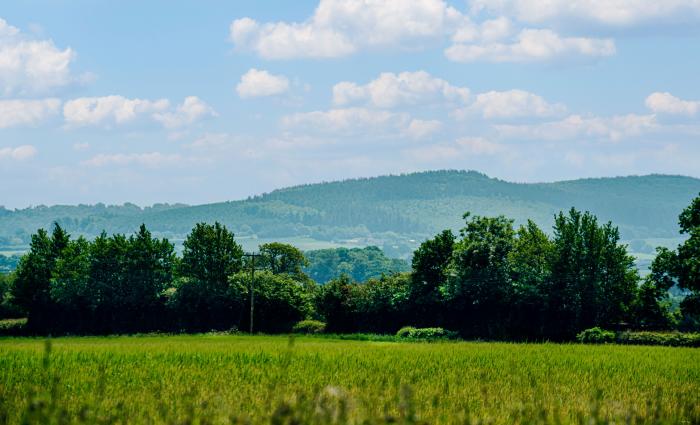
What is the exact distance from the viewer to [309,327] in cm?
8219

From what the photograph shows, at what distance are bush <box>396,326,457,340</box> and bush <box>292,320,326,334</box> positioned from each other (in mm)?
11010

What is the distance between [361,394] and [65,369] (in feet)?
31.9

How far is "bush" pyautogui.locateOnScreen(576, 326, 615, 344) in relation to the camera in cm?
5906

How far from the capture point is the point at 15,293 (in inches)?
3748

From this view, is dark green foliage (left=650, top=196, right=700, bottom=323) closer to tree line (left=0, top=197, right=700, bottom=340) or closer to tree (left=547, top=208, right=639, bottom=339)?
tree line (left=0, top=197, right=700, bottom=340)

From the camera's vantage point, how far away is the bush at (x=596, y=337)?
59062 millimetres

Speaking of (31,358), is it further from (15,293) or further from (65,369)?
(15,293)

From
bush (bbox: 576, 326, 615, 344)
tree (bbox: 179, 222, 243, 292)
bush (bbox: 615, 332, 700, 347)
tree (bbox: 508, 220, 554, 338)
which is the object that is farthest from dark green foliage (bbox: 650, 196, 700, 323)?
tree (bbox: 179, 222, 243, 292)

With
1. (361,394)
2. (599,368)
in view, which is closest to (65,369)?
(361,394)

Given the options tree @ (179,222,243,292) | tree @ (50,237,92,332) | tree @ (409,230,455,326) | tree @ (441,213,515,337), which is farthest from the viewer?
tree @ (50,237,92,332)

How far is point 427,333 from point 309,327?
570 inches

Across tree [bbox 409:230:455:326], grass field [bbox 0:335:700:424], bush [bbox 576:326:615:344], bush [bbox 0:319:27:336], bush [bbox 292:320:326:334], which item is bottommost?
bush [bbox 0:319:27:336]

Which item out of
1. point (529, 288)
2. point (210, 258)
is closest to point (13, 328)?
point (210, 258)

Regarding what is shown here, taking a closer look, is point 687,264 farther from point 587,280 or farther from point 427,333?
point 427,333
